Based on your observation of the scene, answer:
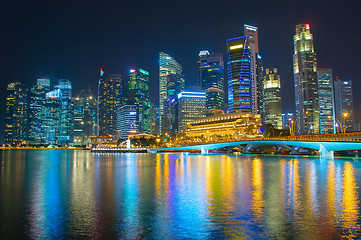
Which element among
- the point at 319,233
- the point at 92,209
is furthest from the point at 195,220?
the point at 92,209

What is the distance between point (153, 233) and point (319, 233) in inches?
310

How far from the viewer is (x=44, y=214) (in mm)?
18203

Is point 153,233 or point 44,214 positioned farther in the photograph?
point 44,214

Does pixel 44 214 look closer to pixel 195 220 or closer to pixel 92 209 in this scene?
pixel 92 209

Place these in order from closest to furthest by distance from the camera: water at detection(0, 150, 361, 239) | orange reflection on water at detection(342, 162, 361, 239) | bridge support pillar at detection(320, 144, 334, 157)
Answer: orange reflection on water at detection(342, 162, 361, 239)
water at detection(0, 150, 361, 239)
bridge support pillar at detection(320, 144, 334, 157)

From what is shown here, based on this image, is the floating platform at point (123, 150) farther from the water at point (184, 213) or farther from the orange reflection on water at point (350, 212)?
the orange reflection on water at point (350, 212)

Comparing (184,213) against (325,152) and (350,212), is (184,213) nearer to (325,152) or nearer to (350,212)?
(350,212)

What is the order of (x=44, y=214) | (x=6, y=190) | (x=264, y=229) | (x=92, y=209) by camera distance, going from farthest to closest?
(x=6, y=190), (x=92, y=209), (x=44, y=214), (x=264, y=229)

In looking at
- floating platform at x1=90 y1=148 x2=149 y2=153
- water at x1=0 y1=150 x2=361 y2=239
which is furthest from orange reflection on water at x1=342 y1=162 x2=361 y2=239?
floating platform at x1=90 y1=148 x2=149 y2=153

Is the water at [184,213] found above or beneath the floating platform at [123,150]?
above

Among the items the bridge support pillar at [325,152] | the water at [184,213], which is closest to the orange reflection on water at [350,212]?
the water at [184,213]

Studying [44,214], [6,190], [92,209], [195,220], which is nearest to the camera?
[195,220]

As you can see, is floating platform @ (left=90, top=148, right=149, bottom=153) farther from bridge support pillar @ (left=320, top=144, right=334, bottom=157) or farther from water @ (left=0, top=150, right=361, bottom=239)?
water @ (left=0, top=150, right=361, bottom=239)

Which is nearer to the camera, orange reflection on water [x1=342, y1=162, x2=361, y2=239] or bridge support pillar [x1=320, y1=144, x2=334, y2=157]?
orange reflection on water [x1=342, y1=162, x2=361, y2=239]
